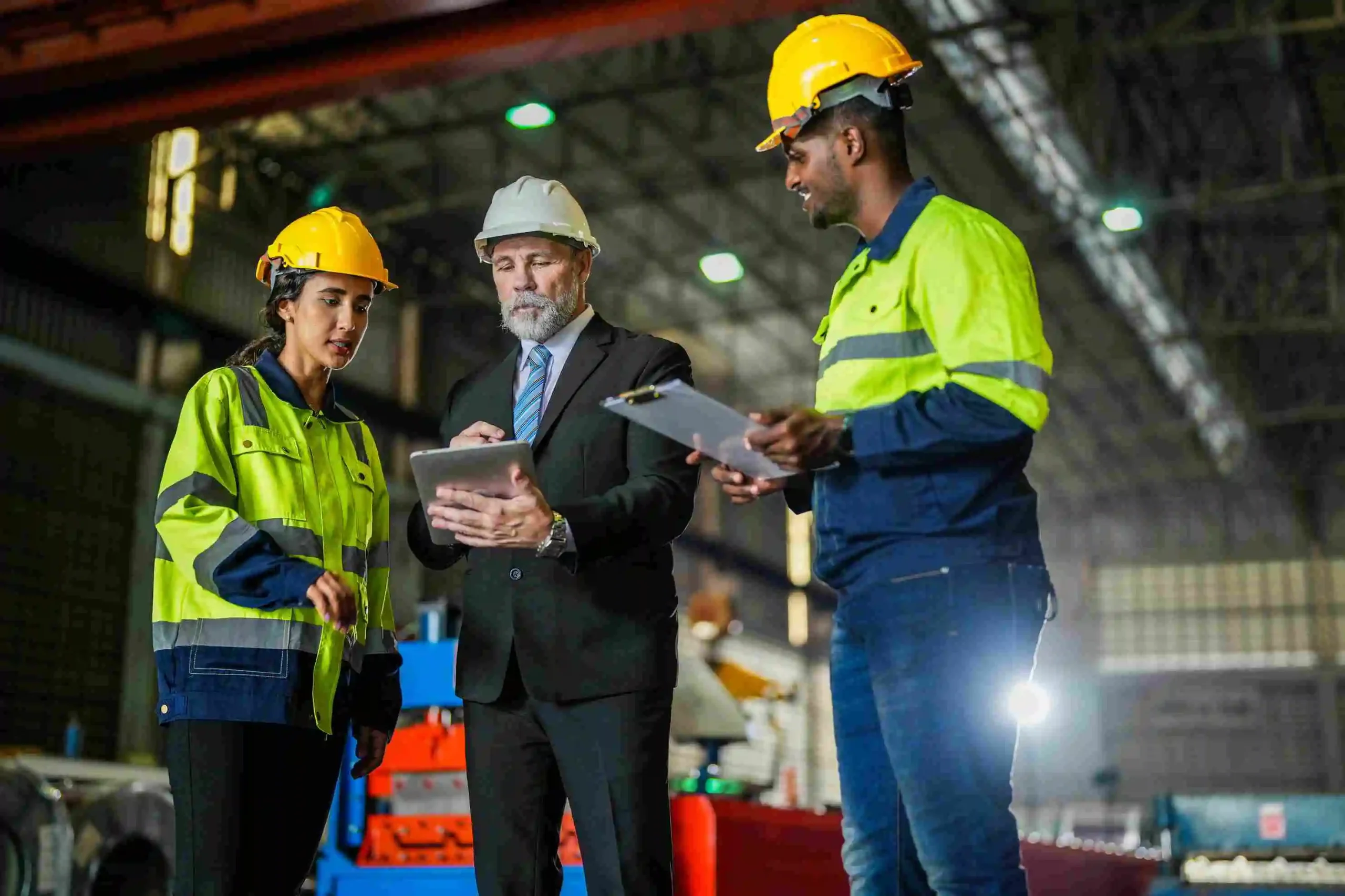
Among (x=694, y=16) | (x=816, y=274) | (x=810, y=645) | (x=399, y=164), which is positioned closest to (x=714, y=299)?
(x=816, y=274)

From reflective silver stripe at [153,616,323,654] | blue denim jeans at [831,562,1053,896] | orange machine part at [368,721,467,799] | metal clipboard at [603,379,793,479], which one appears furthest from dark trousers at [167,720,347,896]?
orange machine part at [368,721,467,799]

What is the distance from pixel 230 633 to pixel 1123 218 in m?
13.0

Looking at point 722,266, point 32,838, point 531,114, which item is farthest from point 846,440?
point 722,266

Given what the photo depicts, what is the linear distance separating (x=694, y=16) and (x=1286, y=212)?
14005mm

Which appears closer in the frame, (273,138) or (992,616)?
(992,616)

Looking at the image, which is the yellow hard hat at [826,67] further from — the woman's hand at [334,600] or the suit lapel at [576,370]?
the woman's hand at [334,600]

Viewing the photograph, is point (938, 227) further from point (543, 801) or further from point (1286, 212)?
point (1286, 212)

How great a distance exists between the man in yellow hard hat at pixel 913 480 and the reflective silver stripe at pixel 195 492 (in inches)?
42.1

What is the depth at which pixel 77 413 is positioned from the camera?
12211 mm

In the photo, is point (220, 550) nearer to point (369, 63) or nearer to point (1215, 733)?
point (369, 63)

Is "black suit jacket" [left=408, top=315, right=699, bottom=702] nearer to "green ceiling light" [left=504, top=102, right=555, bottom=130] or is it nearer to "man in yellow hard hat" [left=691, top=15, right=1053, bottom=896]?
"man in yellow hard hat" [left=691, top=15, right=1053, bottom=896]

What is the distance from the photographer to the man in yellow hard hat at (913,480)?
7.25 feet

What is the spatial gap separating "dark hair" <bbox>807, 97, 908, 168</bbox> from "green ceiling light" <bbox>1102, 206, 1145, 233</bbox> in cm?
1254

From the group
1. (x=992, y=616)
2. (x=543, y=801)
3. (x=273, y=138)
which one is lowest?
(x=543, y=801)
